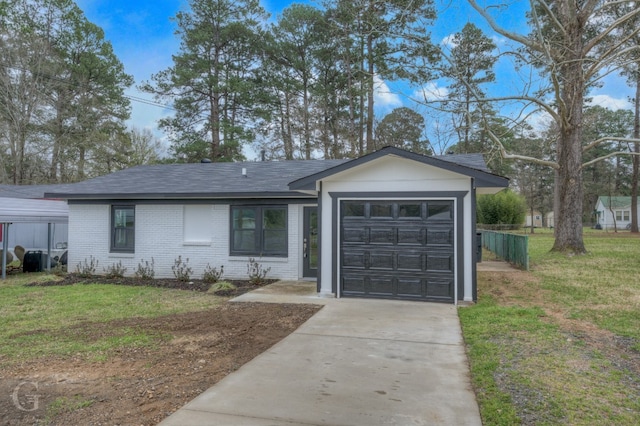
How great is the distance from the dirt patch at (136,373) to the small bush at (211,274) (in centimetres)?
407

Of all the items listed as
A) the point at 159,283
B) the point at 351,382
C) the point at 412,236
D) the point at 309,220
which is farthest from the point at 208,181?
the point at 351,382

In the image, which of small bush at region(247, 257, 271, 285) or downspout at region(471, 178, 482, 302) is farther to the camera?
small bush at region(247, 257, 271, 285)

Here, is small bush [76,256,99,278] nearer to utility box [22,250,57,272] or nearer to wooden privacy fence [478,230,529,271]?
utility box [22,250,57,272]

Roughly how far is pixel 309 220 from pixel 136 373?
22.9 feet

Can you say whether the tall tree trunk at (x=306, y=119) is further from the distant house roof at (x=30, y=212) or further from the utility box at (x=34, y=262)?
the utility box at (x=34, y=262)

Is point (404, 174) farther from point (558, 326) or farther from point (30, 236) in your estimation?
point (30, 236)

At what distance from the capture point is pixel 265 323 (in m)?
6.76

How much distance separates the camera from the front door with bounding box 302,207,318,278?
435 inches

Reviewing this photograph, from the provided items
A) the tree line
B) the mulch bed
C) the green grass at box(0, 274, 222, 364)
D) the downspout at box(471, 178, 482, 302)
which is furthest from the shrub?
the green grass at box(0, 274, 222, 364)

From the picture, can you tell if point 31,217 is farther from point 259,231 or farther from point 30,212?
point 259,231

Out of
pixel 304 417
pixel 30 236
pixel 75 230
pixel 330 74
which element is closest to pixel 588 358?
pixel 304 417

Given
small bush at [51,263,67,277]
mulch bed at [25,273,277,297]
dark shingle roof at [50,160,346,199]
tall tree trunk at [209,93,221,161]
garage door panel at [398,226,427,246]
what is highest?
tall tree trunk at [209,93,221,161]

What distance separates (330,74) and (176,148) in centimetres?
1030

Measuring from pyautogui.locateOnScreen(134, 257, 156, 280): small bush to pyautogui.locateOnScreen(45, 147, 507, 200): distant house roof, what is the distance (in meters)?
1.95
